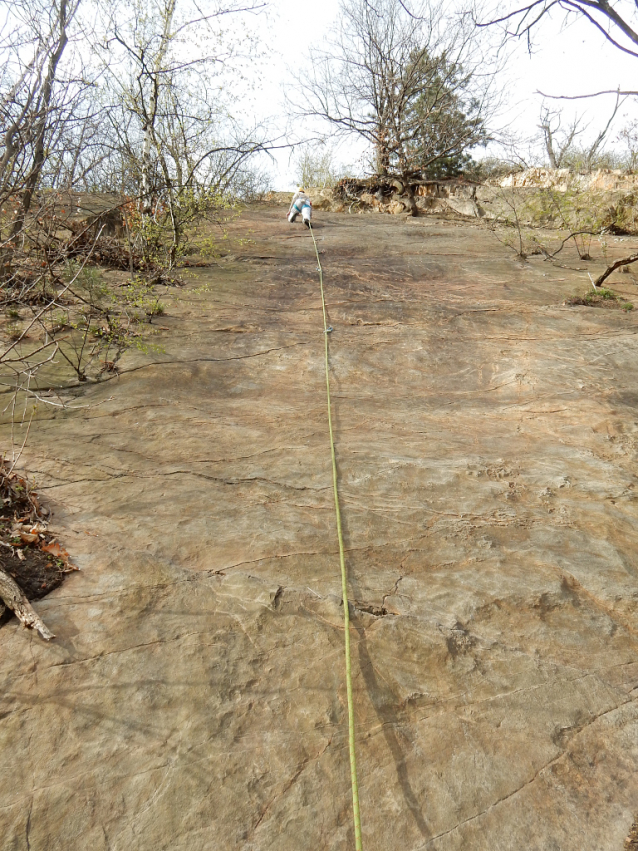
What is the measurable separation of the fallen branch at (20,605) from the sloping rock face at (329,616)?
61 millimetres

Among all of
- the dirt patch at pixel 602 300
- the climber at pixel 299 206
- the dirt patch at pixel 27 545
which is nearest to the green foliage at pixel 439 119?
the climber at pixel 299 206

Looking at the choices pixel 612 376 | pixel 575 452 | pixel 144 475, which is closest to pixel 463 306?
pixel 612 376

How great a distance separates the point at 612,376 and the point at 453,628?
3.58 m

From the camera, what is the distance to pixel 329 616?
8.51 feet

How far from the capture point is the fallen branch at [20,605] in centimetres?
233

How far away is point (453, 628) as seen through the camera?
2.56 m

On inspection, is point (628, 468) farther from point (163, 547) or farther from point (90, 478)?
point (90, 478)


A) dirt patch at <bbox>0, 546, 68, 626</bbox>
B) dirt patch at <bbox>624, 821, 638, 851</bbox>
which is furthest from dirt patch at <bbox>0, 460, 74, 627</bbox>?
dirt patch at <bbox>624, 821, 638, 851</bbox>

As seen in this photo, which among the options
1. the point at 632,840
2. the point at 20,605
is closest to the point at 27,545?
the point at 20,605

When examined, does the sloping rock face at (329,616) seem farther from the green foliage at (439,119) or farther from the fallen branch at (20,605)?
the green foliage at (439,119)

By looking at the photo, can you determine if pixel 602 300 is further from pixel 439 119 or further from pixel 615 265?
pixel 439 119

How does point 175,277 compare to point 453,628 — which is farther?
point 175,277

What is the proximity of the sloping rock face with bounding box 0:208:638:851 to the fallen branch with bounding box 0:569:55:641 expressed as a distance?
0.06m

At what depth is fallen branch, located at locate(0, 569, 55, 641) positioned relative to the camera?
2.33 m
